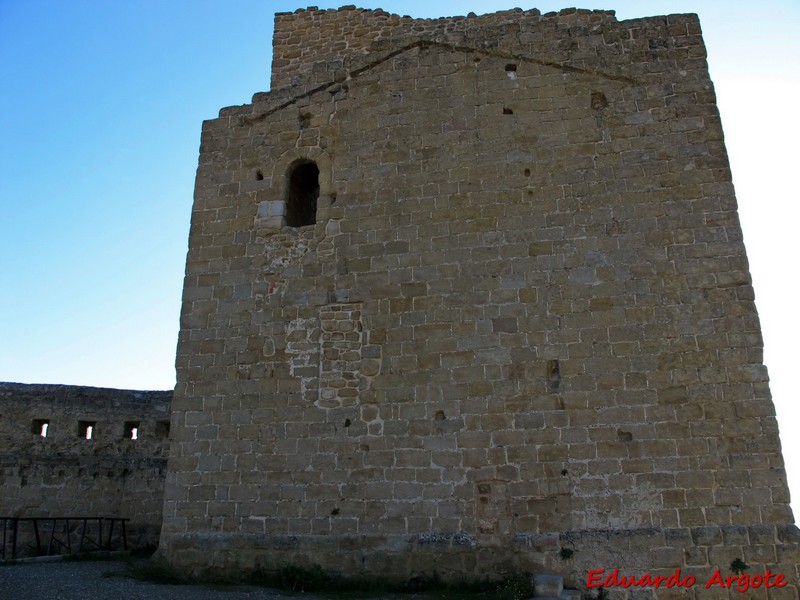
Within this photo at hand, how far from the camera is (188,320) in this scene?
8242 millimetres

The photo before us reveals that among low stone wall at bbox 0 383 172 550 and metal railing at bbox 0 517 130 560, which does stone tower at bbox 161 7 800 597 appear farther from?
low stone wall at bbox 0 383 172 550

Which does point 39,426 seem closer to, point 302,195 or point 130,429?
point 130,429

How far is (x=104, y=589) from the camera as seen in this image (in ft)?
20.8

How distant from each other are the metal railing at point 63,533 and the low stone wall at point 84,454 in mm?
227

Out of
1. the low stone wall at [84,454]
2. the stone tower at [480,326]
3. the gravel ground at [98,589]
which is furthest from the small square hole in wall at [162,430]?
the stone tower at [480,326]

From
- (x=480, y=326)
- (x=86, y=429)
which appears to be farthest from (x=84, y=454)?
(x=480, y=326)

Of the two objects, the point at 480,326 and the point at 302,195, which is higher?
the point at 302,195

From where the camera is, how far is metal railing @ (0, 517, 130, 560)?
10414mm

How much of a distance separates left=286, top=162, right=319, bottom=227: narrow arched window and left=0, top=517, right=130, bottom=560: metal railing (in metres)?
6.00

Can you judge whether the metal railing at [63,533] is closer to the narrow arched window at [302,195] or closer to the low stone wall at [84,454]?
the low stone wall at [84,454]

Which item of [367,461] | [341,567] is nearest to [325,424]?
[367,461]

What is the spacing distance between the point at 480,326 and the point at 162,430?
7544mm

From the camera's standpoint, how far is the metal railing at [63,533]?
1041 cm

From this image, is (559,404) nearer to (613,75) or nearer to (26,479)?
(613,75)
